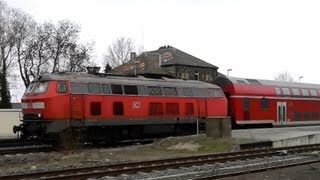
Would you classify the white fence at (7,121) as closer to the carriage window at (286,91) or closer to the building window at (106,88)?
the building window at (106,88)

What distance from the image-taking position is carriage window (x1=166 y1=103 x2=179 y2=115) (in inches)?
1031

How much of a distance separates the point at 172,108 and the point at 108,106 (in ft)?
14.3

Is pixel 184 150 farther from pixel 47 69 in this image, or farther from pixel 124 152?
pixel 47 69

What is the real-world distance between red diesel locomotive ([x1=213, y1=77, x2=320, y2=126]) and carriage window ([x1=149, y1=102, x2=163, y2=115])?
7.81 meters

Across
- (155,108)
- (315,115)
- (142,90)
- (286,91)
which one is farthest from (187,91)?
(315,115)

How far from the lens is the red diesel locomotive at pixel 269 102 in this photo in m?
32.4

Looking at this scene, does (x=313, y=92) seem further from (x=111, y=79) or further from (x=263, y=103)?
(x=111, y=79)

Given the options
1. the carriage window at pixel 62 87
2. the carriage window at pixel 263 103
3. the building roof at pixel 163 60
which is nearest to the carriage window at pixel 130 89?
the carriage window at pixel 62 87

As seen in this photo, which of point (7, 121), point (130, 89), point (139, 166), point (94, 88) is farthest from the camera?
point (7, 121)

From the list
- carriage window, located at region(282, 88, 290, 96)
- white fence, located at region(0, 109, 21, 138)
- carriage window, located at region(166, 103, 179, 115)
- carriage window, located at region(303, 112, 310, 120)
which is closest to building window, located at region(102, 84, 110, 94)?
carriage window, located at region(166, 103, 179, 115)

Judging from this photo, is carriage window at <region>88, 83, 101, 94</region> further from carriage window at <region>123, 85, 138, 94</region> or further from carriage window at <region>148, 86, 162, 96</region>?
carriage window at <region>148, 86, 162, 96</region>

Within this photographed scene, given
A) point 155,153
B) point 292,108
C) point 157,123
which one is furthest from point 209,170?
point 292,108

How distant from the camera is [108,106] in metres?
23.3

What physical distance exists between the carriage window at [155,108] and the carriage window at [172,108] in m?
0.52
